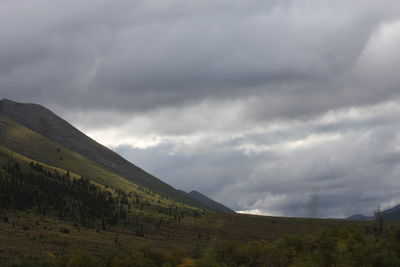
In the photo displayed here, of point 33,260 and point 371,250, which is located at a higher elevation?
point 371,250

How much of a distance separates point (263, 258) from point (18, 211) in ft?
434

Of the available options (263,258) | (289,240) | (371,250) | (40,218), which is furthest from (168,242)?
→ (371,250)

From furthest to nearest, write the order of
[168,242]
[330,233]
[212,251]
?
1. [168,242]
2. [330,233]
3. [212,251]

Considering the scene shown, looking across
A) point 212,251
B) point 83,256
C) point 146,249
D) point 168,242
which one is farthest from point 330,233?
point 168,242

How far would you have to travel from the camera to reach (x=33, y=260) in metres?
94.5

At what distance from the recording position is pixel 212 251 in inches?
4085

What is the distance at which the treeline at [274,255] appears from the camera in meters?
90.9

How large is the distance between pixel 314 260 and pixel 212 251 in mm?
21623

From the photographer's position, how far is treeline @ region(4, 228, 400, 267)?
90.9m

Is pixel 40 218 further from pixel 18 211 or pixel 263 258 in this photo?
pixel 263 258

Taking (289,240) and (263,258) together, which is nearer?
(263,258)

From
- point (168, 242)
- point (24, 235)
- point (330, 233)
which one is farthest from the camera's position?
point (168, 242)

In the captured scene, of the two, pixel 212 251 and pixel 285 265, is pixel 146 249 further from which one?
pixel 285 265

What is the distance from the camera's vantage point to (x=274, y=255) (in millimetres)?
101375
